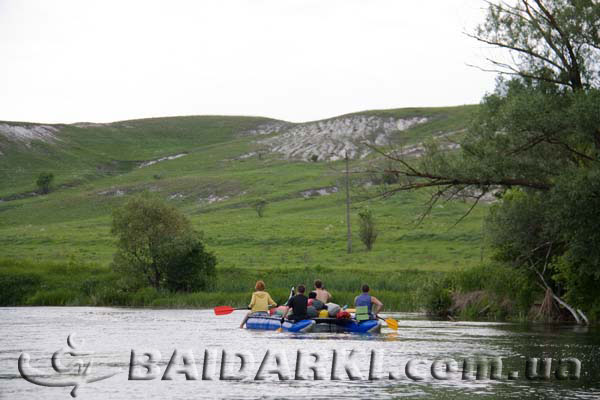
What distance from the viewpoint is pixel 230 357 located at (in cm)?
2523

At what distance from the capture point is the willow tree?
1243 inches

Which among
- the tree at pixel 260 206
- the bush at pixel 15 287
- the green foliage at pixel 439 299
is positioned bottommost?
the bush at pixel 15 287

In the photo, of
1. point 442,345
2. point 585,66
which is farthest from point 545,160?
point 442,345

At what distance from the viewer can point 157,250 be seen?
59.4 meters

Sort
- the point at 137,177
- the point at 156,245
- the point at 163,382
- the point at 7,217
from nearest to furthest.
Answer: the point at 163,382 → the point at 156,245 → the point at 7,217 → the point at 137,177

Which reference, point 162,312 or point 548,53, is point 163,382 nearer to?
point 548,53

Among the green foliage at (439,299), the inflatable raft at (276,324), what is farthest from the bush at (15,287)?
the green foliage at (439,299)

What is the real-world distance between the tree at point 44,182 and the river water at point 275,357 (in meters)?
142

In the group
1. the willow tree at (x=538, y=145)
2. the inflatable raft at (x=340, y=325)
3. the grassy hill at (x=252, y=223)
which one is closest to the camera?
the willow tree at (x=538, y=145)

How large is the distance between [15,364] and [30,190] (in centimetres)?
16236

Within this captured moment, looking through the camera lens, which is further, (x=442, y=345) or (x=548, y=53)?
(x=548, y=53)

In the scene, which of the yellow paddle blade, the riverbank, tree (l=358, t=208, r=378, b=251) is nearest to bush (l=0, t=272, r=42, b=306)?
the riverbank

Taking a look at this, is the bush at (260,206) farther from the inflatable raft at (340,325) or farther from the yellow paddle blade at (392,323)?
the yellow paddle blade at (392,323)

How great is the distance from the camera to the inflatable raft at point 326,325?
34.7 m
